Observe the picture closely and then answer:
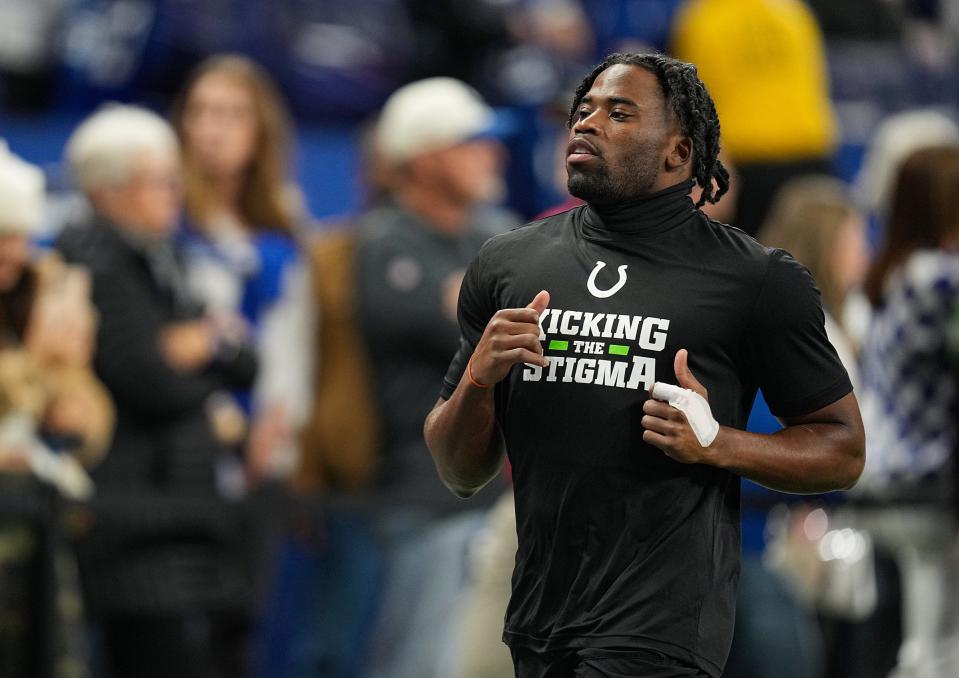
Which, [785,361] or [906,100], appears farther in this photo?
[906,100]

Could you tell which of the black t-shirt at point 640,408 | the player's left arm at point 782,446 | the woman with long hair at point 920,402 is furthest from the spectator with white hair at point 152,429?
the player's left arm at point 782,446

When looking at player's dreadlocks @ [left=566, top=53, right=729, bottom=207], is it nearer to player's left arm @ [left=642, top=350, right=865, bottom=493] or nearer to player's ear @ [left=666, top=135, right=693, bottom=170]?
player's ear @ [left=666, top=135, right=693, bottom=170]

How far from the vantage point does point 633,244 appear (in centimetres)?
344

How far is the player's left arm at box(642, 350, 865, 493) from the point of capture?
3.25m

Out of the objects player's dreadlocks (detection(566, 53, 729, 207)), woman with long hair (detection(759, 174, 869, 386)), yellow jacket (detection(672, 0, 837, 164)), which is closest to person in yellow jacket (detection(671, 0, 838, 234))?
yellow jacket (detection(672, 0, 837, 164))

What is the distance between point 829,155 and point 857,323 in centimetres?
188

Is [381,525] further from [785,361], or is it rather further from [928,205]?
[785,361]

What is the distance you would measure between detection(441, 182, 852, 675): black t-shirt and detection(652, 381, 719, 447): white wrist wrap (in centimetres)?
8

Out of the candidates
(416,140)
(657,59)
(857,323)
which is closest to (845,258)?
(857,323)

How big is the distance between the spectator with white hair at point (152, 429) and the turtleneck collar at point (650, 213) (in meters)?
2.70

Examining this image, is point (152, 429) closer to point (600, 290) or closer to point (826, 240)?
point (826, 240)

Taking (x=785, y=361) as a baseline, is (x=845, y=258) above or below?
above

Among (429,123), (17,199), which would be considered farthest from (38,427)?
(429,123)

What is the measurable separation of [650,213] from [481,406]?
19.0 inches
